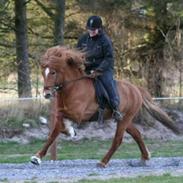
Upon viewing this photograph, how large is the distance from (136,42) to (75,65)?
1554cm

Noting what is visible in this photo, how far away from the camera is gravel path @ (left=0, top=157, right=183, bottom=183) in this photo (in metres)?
11.4

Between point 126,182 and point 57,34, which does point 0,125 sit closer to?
point 57,34

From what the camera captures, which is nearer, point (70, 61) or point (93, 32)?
point (70, 61)

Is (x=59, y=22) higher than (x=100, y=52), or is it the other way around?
(x=59, y=22)

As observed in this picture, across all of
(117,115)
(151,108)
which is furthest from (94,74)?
(151,108)

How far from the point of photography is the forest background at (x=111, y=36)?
83.9 feet

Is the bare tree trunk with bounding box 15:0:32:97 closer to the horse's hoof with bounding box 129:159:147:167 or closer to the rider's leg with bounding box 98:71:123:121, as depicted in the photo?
the horse's hoof with bounding box 129:159:147:167

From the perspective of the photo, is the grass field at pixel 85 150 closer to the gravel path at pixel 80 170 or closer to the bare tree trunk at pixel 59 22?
the gravel path at pixel 80 170

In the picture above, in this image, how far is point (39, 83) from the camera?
2464 centimetres

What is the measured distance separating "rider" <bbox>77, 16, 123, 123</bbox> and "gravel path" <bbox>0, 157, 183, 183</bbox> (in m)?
1.04

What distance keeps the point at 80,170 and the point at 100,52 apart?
2260mm

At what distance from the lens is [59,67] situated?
12422 mm

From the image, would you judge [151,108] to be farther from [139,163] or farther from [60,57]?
[60,57]

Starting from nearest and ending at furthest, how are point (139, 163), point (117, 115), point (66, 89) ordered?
point (66, 89) → point (117, 115) → point (139, 163)
